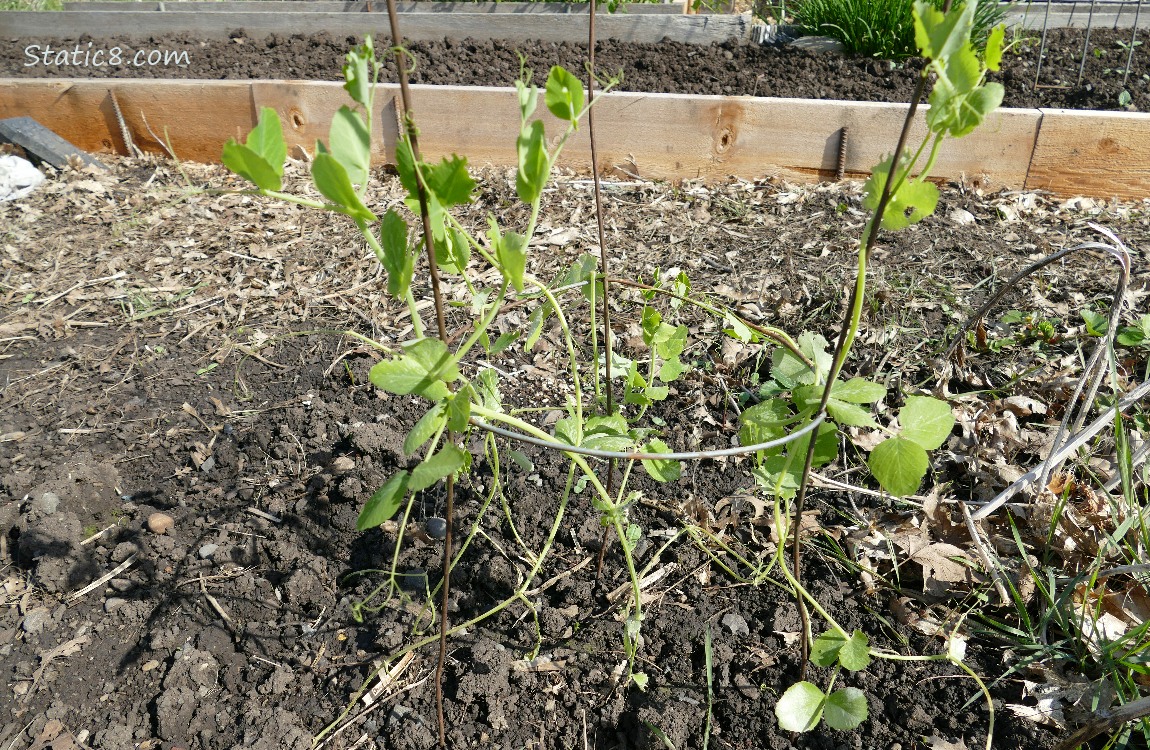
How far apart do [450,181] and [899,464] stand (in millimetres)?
733

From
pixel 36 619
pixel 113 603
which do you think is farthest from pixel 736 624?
pixel 36 619

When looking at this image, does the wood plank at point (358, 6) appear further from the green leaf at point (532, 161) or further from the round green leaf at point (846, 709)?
the round green leaf at point (846, 709)

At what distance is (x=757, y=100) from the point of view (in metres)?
3.18

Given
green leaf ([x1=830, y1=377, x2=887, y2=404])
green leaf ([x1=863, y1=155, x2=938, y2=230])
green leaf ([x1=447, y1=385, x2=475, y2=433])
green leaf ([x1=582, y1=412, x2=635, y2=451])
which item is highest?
green leaf ([x1=863, y1=155, x2=938, y2=230])

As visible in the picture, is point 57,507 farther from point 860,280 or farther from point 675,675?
point 860,280

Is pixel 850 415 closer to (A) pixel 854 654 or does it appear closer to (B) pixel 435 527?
(A) pixel 854 654

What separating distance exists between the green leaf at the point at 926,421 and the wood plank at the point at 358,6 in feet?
12.8

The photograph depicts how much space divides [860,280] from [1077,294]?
6.43ft

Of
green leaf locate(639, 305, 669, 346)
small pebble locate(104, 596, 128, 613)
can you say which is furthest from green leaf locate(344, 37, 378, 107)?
small pebble locate(104, 596, 128, 613)

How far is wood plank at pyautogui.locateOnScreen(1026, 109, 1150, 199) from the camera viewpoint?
116 inches

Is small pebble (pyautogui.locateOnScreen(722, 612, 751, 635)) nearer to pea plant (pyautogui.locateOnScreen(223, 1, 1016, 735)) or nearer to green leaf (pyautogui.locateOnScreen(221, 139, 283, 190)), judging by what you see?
pea plant (pyautogui.locateOnScreen(223, 1, 1016, 735))

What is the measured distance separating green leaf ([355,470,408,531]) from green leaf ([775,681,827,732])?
670mm

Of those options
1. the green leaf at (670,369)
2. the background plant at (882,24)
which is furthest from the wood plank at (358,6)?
the green leaf at (670,369)

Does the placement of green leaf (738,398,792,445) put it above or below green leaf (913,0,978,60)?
below
